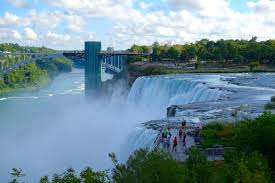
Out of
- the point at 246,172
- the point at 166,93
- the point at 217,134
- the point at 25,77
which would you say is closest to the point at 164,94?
the point at 166,93

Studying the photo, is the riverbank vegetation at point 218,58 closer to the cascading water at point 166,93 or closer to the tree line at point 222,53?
the tree line at point 222,53

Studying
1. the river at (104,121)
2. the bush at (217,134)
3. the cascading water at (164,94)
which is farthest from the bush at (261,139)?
the cascading water at (164,94)

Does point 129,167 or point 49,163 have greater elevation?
point 129,167

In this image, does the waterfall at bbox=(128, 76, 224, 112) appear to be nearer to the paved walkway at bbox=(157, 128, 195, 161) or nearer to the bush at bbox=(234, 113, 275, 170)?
the paved walkway at bbox=(157, 128, 195, 161)

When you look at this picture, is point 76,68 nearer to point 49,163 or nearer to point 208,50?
point 208,50

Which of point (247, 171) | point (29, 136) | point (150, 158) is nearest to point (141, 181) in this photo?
point (150, 158)

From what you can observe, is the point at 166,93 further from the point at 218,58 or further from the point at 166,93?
the point at 218,58

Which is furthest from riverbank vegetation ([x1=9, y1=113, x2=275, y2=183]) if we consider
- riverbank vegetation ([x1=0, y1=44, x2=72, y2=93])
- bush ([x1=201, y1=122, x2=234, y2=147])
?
riverbank vegetation ([x1=0, y1=44, x2=72, y2=93])

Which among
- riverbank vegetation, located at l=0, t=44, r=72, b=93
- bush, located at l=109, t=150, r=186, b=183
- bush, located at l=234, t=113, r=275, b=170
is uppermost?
bush, located at l=109, t=150, r=186, b=183
